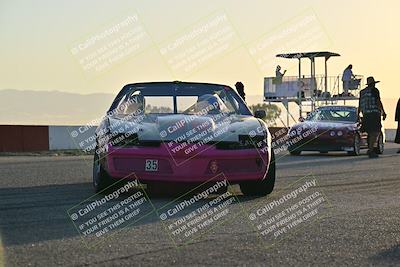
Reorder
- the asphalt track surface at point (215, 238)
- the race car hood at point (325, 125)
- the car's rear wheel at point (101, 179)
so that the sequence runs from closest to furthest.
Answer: the asphalt track surface at point (215, 238) → the car's rear wheel at point (101, 179) → the race car hood at point (325, 125)

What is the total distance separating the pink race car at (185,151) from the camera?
25.6 ft

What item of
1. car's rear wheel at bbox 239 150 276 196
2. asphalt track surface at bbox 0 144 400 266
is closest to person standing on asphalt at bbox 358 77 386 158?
asphalt track surface at bbox 0 144 400 266

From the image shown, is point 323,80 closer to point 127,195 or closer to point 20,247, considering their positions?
point 127,195

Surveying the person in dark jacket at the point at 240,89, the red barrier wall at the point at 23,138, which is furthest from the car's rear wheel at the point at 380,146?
the red barrier wall at the point at 23,138

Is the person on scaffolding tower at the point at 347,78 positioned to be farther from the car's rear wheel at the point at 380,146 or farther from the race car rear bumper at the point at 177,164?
the race car rear bumper at the point at 177,164

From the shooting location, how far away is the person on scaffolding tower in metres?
34.1

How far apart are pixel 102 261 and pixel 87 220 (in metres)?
1.65

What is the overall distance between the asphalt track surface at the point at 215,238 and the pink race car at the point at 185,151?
0.88 ft

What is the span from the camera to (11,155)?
18.1 m

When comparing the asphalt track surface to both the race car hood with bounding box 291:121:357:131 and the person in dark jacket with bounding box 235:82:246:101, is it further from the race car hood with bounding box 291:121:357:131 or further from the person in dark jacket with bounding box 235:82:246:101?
the race car hood with bounding box 291:121:357:131

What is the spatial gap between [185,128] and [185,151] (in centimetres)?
34

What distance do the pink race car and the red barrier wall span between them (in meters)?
11.2

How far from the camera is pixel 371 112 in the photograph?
17109 millimetres

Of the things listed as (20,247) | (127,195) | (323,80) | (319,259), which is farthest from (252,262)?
(323,80)
